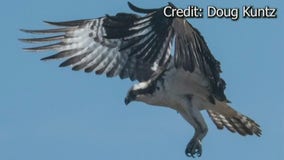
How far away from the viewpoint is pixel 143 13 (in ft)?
70.1

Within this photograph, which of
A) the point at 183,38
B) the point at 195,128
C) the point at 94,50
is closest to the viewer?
the point at 183,38

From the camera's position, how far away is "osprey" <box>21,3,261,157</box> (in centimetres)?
2164

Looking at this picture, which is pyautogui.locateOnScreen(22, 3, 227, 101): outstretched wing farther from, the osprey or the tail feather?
the tail feather

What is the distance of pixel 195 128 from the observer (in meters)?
22.9

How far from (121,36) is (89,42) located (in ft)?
8.40

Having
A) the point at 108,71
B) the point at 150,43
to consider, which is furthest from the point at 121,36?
the point at 108,71

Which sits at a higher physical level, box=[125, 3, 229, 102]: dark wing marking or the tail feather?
box=[125, 3, 229, 102]: dark wing marking

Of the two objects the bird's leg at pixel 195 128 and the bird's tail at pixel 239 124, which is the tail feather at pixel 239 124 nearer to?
the bird's tail at pixel 239 124

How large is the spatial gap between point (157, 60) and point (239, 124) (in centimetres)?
252

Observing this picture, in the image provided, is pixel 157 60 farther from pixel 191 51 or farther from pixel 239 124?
pixel 239 124

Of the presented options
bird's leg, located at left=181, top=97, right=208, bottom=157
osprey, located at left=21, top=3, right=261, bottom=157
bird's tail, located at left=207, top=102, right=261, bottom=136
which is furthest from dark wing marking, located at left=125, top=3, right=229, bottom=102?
bird's tail, located at left=207, top=102, right=261, bottom=136

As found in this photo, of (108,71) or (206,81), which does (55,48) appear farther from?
(206,81)

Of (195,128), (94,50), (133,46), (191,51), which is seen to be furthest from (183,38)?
(94,50)

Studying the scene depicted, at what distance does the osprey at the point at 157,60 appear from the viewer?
21641 millimetres
